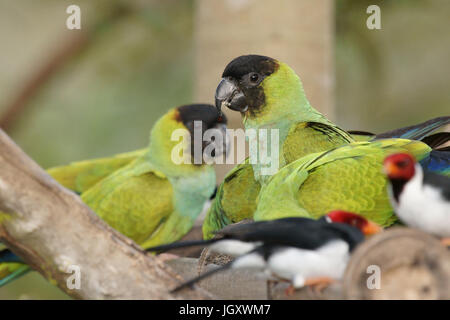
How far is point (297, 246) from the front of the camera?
100 cm

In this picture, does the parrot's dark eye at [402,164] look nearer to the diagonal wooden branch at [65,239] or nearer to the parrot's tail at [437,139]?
the diagonal wooden branch at [65,239]

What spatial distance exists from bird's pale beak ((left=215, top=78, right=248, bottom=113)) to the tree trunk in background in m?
0.68

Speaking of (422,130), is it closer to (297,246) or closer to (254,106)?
(254,106)

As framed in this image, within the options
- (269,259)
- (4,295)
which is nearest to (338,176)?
(269,259)

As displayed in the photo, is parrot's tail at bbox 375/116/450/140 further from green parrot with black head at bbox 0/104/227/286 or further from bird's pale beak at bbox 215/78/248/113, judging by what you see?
green parrot with black head at bbox 0/104/227/286

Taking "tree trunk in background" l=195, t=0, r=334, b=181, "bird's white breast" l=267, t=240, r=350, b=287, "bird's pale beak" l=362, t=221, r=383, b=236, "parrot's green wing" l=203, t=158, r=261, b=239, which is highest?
"tree trunk in background" l=195, t=0, r=334, b=181

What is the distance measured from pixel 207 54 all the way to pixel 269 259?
166 centimetres

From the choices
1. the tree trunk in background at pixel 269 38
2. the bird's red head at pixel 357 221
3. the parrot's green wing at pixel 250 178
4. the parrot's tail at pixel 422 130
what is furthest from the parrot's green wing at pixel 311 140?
the tree trunk in background at pixel 269 38

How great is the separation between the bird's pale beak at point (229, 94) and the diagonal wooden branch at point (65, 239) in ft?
2.17

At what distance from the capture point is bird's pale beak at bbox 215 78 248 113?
1788 mm

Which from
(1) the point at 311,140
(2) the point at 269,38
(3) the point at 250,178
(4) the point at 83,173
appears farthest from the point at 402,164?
(4) the point at 83,173

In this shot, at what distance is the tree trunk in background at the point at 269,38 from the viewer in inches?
97.4

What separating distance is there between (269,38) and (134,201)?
0.87 metres

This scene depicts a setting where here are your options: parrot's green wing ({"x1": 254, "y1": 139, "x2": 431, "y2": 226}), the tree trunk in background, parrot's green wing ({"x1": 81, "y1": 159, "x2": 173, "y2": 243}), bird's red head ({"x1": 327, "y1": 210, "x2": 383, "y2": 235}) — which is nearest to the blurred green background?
the tree trunk in background
